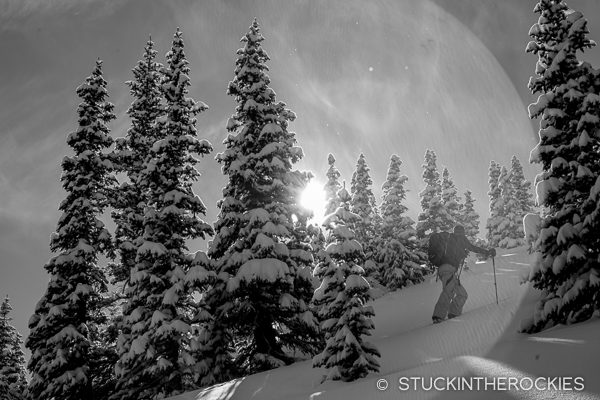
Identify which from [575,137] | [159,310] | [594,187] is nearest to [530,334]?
[594,187]

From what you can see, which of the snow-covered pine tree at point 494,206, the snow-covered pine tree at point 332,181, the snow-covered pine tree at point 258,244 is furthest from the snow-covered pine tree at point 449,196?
the snow-covered pine tree at point 258,244

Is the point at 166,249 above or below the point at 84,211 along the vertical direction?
below

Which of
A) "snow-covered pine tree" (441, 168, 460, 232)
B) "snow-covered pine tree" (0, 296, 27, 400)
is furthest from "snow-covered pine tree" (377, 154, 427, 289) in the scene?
"snow-covered pine tree" (0, 296, 27, 400)

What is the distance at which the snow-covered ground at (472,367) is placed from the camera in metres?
5.50

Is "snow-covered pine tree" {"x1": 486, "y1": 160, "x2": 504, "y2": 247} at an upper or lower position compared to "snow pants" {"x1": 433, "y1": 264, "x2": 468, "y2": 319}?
upper

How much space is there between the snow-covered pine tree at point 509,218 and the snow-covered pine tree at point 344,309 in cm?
4050

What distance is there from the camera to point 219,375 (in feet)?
52.1

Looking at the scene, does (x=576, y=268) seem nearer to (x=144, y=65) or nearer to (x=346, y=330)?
(x=346, y=330)

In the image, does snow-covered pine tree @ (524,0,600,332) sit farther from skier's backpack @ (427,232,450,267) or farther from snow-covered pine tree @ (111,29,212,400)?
snow-covered pine tree @ (111,29,212,400)

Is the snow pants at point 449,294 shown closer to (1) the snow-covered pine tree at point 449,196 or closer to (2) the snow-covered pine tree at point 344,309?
(2) the snow-covered pine tree at point 344,309

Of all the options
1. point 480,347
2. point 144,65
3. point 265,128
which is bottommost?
point 480,347

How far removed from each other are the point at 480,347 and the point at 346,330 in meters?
2.68

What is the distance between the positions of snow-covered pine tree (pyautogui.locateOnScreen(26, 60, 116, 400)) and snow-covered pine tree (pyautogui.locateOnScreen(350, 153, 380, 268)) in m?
22.2

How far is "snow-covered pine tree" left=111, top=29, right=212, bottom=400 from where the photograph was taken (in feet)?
52.5
